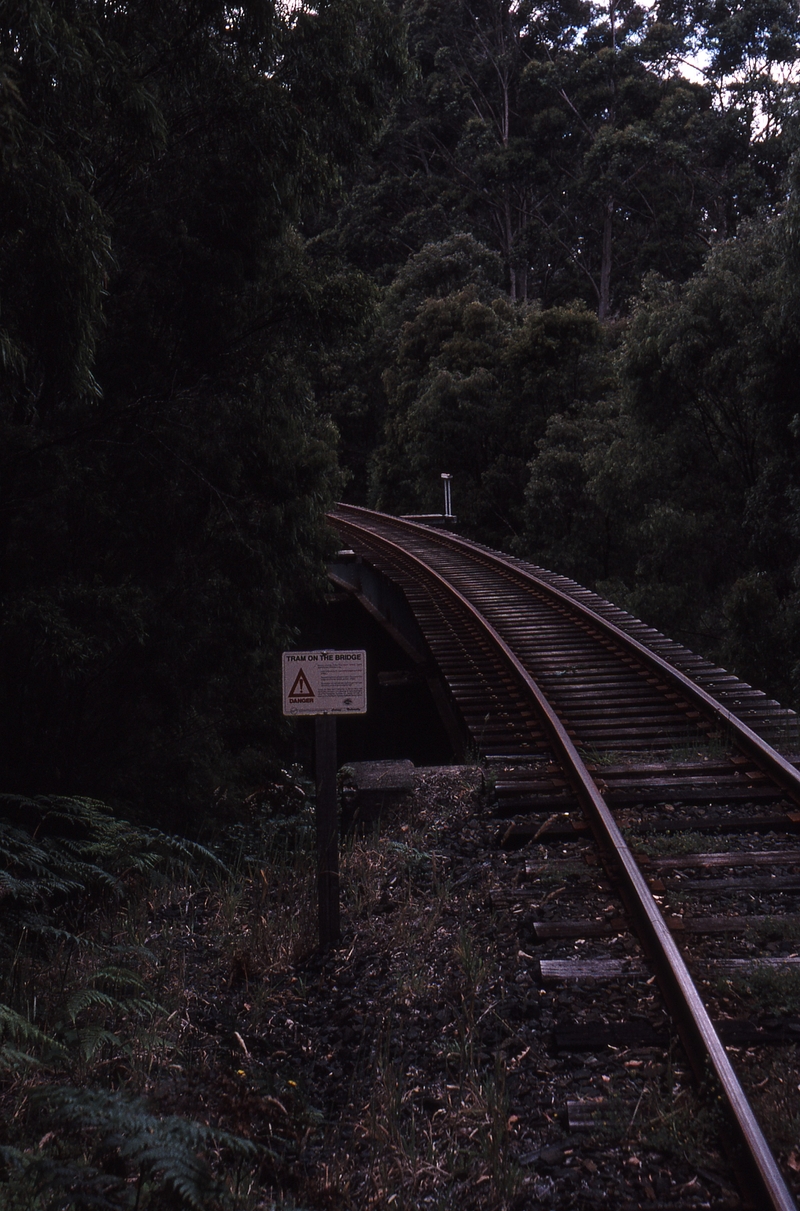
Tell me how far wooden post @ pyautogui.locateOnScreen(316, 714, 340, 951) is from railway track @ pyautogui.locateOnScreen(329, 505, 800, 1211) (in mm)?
872

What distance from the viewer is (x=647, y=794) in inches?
228

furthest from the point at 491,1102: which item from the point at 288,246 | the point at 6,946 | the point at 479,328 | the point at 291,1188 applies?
the point at 479,328

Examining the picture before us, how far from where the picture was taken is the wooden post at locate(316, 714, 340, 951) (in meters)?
4.38

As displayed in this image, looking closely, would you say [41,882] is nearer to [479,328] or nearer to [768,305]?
[768,305]

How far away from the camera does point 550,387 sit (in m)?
29.1

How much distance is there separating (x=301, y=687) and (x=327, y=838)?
75cm

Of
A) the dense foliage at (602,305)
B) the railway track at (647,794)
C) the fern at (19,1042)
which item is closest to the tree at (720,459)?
the dense foliage at (602,305)

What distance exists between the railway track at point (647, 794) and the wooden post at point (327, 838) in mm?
872

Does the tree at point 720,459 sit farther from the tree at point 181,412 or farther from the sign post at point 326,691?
the sign post at point 326,691

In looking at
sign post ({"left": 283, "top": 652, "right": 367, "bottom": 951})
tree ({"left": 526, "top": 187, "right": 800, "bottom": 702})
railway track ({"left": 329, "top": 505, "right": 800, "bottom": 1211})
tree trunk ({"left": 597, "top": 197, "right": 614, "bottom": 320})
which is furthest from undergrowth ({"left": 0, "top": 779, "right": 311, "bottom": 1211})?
tree trunk ({"left": 597, "top": 197, "right": 614, "bottom": 320})

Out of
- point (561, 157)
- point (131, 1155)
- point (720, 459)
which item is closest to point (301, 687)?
point (131, 1155)

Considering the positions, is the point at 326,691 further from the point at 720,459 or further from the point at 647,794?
the point at 720,459

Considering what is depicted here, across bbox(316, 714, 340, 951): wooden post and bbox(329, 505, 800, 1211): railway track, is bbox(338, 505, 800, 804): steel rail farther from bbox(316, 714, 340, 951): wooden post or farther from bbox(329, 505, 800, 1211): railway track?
bbox(316, 714, 340, 951): wooden post

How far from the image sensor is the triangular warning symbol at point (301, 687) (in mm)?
4359
